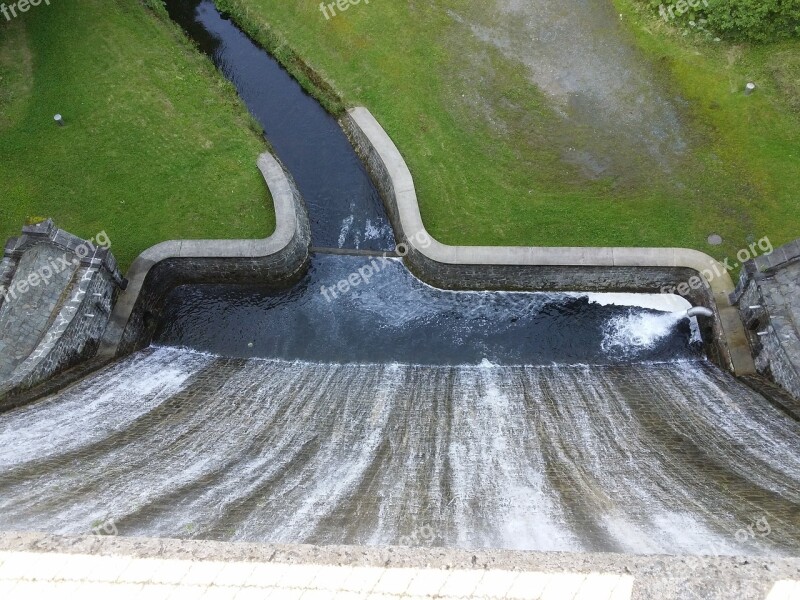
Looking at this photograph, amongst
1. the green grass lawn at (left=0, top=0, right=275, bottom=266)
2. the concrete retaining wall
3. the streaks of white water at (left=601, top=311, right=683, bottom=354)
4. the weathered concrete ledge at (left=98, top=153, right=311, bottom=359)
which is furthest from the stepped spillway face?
the green grass lawn at (left=0, top=0, right=275, bottom=266)

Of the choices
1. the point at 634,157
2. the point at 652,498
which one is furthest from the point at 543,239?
the point at 652,498

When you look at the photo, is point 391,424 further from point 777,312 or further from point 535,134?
point 535,134

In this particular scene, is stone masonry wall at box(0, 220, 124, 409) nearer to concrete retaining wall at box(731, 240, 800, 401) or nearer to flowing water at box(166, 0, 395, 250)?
flowing water at box(166, 0, 395, 250)

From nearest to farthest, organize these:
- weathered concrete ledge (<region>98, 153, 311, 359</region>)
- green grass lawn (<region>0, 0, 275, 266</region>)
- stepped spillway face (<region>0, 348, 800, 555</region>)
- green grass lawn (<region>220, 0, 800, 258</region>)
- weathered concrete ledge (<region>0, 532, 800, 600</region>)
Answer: weathered concrete ledge (<region>0, 532, 800, 600</region>) < stepped spillway face (<region>0, 348, 800, 555</region>) < weathered concrete ledge (<region>98, 153, 311, 359</region>) < green grass lawn (<region>220, 0, 800, 258</region>) < green grass lawn (<region>0, 0, 275, 266</region>)

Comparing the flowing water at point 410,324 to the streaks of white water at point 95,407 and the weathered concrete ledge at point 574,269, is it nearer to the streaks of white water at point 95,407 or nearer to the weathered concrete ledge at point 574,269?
the weathered concrete ledge at point 574,269

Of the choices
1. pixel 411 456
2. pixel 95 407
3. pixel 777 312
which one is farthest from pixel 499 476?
pixel 95 407

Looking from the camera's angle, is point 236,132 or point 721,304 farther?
point 236,132

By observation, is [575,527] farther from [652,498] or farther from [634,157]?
[634,157]
